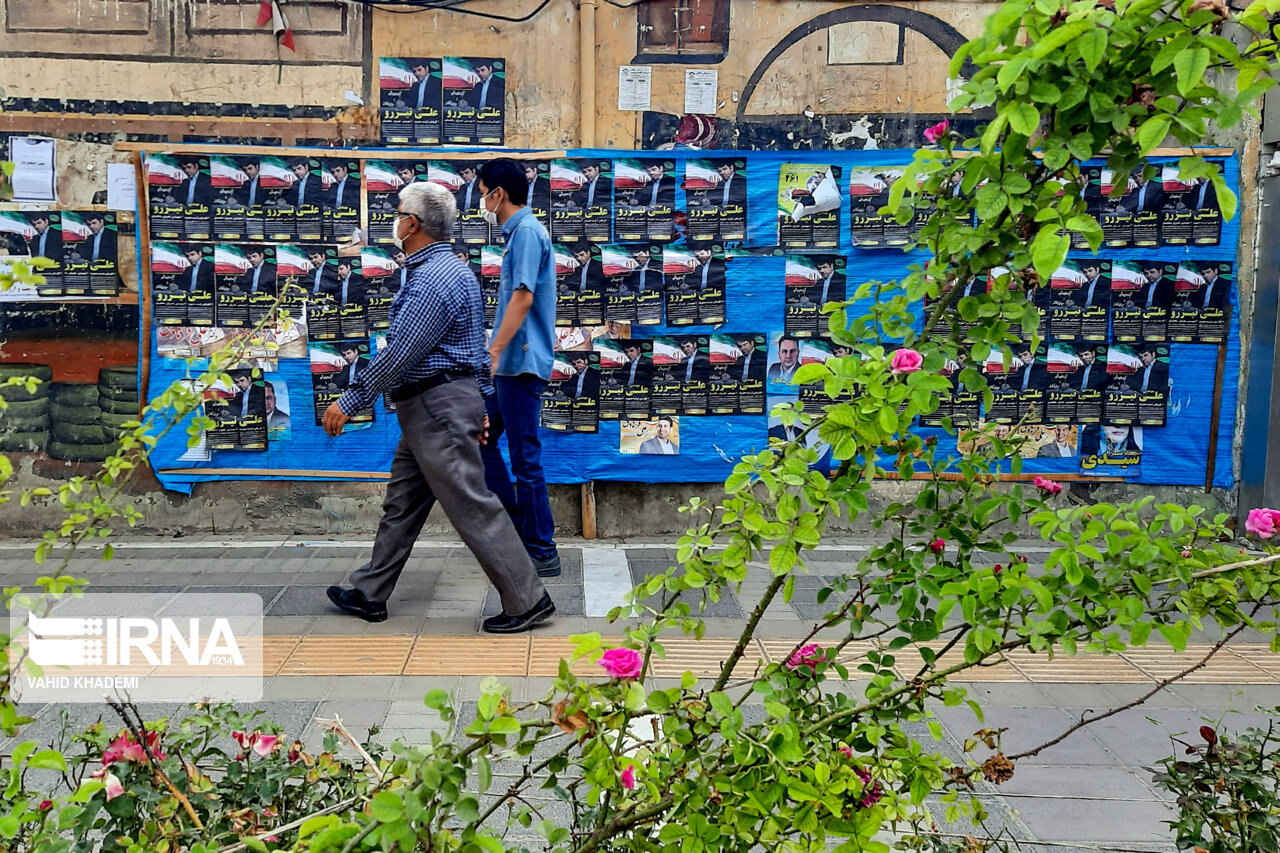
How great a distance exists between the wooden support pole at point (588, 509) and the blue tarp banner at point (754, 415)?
0.28 ft

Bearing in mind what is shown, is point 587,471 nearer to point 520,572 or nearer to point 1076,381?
point 520,572

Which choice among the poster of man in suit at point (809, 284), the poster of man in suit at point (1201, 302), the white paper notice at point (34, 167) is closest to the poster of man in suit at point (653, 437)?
the poster of man in suit at point (809, 284)

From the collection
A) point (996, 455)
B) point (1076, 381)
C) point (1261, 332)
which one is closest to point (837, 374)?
point (996, 455)

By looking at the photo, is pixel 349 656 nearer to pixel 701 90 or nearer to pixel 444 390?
pixel 444 390

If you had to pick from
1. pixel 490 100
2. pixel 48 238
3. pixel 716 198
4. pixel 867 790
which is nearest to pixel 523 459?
pixel 716 198

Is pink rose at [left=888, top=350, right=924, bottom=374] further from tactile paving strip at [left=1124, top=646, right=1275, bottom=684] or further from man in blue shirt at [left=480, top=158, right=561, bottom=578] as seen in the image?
man in blue shirt at [left=480, top=158, right=561, bottom=578]

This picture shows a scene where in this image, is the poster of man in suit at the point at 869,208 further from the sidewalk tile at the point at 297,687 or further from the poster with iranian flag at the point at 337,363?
the sidewalk tile at the point at 297,687

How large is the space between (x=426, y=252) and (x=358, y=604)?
169cm

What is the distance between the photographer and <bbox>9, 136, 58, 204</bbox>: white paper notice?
19.8 feet

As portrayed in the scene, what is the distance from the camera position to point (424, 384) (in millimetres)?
4410

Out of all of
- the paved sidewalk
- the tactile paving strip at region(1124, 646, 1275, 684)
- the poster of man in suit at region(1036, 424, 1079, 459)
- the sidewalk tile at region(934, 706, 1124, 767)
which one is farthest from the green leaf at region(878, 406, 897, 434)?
the poster of man in suit at region(1036, 424, 1079, 459)

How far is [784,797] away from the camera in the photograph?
1518 mm

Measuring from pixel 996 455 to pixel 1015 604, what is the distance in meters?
0.41

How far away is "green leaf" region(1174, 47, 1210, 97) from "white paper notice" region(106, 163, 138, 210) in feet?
20.3
